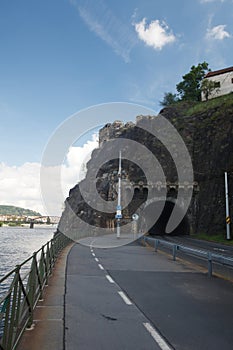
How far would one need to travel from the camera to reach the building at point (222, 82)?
6225 centimetres

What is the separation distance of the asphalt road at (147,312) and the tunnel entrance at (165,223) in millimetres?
33548

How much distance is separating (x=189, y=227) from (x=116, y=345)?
38.1 meters

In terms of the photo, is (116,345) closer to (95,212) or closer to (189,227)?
(189,227)

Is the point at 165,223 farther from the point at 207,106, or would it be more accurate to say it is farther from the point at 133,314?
the point at 133,314

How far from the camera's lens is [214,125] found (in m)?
45.1

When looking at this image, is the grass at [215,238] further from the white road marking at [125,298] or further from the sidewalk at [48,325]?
the sidewalk at [48,325]

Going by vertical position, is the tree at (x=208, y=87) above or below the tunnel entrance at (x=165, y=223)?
above

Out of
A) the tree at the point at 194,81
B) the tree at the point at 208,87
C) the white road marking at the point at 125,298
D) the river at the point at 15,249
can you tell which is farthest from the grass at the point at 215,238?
the tree at the point at 194,81

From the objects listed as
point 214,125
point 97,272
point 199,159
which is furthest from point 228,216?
point 97,272

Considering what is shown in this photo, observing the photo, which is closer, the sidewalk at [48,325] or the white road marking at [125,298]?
the sidewalk at [48,325]

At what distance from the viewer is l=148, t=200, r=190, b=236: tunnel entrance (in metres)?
45.7

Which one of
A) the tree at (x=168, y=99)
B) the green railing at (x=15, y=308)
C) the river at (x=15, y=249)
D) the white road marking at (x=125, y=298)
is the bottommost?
the river at (x=15, y=249)

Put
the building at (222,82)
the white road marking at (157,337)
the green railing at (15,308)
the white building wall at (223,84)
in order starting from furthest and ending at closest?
the building at (222,82)
the white building wall at (223,84)
the white road marking at (157,337)
the green railing at (15,308)

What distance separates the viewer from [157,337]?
202 inches
